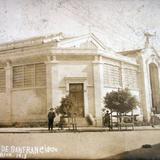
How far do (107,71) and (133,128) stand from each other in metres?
1.09

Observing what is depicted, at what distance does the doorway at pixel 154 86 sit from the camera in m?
6.43

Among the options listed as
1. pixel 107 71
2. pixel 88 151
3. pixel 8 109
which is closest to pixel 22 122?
pixel 8 109

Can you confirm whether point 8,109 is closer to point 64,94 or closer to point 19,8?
point 64,94

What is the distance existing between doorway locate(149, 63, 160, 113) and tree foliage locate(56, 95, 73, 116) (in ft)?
4.79

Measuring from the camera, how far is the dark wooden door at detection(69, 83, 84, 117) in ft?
20.9

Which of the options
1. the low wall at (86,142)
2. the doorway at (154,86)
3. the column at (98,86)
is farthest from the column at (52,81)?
the doorway at (154,86)

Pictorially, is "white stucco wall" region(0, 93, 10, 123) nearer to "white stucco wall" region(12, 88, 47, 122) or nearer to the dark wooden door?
"white stucco wall" region(12, 88, 47, 122)

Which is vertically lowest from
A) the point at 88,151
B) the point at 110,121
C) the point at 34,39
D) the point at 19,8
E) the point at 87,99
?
the point at 88,151

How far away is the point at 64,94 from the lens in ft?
21.1

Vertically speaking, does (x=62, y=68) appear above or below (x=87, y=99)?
above

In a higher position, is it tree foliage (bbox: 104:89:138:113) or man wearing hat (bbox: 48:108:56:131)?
tree foliage (bbox: 104:89:138:113)

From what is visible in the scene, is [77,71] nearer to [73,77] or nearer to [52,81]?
[73,77]

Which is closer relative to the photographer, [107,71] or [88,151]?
[88,151]

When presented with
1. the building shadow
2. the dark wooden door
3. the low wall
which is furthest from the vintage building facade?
the building shadow
